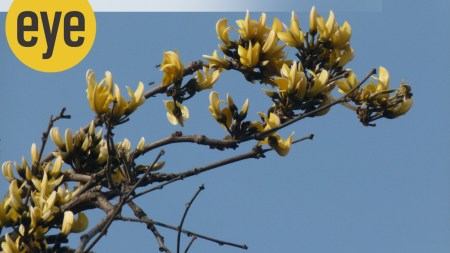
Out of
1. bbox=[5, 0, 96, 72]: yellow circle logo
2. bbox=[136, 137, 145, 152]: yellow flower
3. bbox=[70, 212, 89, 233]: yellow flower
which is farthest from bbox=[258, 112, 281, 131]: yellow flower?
bbox=[5, 0, 96, 72]: yellow circle logo

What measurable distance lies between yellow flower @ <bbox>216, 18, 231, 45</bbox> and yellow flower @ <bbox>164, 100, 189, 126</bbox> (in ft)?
0.67

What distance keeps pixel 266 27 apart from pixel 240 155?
444 millimetres

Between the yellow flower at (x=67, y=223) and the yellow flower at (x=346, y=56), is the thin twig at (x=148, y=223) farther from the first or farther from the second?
the yellow flower at (x=346, y=56)

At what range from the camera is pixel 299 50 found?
7.41ft

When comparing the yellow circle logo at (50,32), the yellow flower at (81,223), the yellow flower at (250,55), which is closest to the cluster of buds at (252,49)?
the yellow flower at (250,55)

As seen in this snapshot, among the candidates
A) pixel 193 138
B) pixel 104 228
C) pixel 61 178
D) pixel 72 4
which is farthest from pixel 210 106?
pixel 72 4

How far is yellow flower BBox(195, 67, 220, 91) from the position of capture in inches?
89.9

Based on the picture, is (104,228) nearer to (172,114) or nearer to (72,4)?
(172,114)

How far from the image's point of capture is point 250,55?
220 centimetres

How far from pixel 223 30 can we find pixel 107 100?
0.40 meters

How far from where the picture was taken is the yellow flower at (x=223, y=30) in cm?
228

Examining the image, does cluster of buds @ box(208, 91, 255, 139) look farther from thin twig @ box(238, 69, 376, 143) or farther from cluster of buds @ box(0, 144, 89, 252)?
cluster of buds @ box(0, 144, 89, 252)

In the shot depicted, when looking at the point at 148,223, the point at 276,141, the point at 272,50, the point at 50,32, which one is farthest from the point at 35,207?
the point at 50,32

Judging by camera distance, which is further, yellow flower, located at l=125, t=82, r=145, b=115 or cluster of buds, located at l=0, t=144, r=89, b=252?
yellow flower, located at l=125, t=82, r=145, b=115
